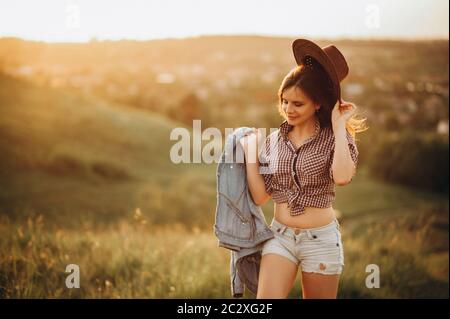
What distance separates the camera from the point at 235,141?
3.05 metres

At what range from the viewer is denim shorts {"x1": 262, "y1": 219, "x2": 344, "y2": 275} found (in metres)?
2.83

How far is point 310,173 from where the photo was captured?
2.88 metres

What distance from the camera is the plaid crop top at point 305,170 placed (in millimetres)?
2883

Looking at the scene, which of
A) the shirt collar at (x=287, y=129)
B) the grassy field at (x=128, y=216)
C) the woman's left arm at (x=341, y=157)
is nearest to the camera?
the woman's left arm at (x=341, y=157)

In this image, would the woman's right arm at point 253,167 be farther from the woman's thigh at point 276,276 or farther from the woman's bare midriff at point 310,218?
the woman's thigh at point 276,276

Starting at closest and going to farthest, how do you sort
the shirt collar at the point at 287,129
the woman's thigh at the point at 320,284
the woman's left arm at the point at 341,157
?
1. the woman's left arm at the point at 341,157
2. the woman's thigh at the point at 320,284
3. the shirt collar at the point at 287,129

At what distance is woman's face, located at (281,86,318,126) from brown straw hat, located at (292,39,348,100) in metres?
0.18

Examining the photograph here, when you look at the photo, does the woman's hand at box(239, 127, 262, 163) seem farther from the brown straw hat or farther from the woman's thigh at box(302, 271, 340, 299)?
the woman's thigh at box(302, 271, 340, 299)

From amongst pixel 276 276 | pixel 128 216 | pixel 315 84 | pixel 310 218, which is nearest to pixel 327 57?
pixel 315 84

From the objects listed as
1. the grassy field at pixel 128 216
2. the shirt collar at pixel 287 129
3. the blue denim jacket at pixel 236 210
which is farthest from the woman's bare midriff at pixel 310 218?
the grassy field at pixel 128 216

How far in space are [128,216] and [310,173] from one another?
7454 mm

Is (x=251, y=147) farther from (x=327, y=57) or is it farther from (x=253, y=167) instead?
(x=327, y=57)
